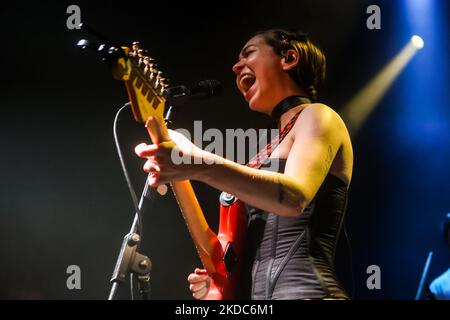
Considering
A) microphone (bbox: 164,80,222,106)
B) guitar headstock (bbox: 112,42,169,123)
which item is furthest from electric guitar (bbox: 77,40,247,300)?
microphone (bbox: 164,80,222,106)

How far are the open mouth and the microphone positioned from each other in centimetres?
9

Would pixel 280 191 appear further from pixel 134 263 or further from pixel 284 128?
pixel 134 263

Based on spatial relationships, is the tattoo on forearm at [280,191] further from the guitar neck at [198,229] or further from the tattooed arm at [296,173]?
the guitar neck at [198,229]

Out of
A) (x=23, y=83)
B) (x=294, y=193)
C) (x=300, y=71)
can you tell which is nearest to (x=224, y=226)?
(x=294, y=193)

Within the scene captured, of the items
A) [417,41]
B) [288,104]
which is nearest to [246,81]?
[288,104]

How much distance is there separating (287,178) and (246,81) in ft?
2.03

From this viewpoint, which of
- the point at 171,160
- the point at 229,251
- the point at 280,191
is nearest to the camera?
the point at 171,160

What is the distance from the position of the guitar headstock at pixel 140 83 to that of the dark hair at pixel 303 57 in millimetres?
573

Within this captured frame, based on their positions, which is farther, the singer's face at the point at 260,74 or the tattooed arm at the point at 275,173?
the singer's face at the point at 260,74

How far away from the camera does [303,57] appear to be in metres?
1.73

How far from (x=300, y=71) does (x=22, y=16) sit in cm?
171

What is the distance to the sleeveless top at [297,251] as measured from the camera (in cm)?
134

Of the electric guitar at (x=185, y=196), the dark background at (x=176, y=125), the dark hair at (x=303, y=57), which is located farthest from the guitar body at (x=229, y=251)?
the dark background at (x=176, y=125)

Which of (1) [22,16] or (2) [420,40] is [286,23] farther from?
(1) [22,16]
